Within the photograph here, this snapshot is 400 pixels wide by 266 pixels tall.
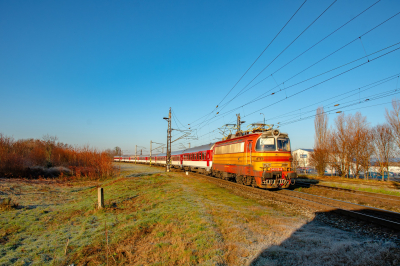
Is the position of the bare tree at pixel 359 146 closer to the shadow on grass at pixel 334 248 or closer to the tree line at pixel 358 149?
the tree line at pixel 358 149

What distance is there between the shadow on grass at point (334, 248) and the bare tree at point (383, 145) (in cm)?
2917

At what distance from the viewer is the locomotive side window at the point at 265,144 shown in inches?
501

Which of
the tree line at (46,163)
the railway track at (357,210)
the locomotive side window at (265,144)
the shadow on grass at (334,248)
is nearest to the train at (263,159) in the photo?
the locomotive side window at (265,144)

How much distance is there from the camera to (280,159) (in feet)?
41.6

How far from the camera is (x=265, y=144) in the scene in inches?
504

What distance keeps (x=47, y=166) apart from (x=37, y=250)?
90.6ft

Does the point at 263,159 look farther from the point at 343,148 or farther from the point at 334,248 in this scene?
the point at 343,148

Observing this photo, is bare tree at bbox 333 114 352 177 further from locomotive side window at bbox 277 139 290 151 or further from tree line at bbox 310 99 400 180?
locomotive side window at bbox 277 139 290 151

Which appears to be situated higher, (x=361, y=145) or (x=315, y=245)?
(x=361, y=145)

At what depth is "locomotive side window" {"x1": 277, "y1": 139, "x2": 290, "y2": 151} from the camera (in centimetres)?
1286

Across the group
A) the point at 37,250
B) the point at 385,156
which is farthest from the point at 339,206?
the point at 385,156

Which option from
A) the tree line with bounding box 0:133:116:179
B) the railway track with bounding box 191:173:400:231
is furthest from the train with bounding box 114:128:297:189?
the tree line with bounding box 0:133:116:179

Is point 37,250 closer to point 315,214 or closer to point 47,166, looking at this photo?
point 315,214

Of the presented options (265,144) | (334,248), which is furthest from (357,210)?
(265,144)
